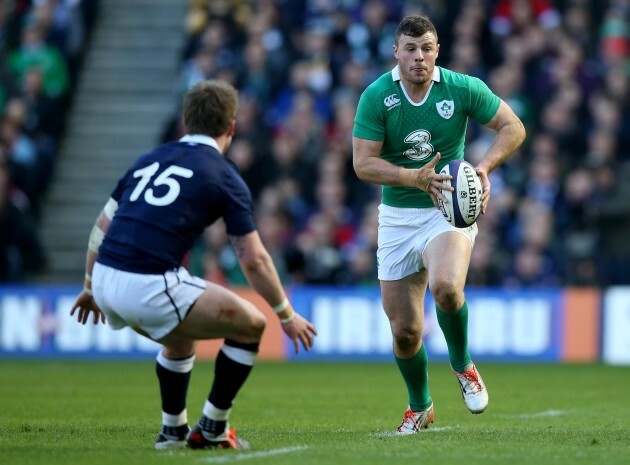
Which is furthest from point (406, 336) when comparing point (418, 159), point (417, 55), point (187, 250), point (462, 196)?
point (187, 250)

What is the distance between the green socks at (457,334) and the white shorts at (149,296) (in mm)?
2244

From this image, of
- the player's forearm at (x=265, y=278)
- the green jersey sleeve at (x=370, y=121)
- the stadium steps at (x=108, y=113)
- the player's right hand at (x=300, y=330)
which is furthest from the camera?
the stadium steps at (x=108, y=113)

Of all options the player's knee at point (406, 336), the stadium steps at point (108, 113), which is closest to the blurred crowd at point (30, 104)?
the stadium steps at point (108, 113)

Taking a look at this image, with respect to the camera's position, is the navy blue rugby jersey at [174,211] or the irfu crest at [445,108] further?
the irfu crest at [445,108]

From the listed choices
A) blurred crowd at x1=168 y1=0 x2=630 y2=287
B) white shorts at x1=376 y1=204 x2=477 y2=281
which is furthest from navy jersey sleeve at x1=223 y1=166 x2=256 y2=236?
blurred crowd at x1=168 y1=0 x2=630 y2=287

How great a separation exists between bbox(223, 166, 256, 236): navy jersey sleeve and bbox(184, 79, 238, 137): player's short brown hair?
32 centimetres

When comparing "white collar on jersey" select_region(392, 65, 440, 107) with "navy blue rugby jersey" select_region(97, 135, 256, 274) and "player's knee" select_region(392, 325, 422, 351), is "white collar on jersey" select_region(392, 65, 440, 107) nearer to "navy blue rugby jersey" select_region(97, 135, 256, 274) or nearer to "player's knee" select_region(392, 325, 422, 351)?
"player's knee" select_region(392, 325, 422, 351)

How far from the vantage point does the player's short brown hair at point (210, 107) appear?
7.11m

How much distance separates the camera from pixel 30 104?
20078mm

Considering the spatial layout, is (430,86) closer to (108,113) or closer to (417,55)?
(417,55)

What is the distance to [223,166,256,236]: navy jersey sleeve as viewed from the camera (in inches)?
272

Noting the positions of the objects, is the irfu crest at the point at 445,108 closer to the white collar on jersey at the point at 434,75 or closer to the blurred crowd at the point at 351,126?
the white collar on jersey at the point at 434,75

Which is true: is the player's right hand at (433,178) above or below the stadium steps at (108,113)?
above

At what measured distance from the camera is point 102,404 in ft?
37.1
